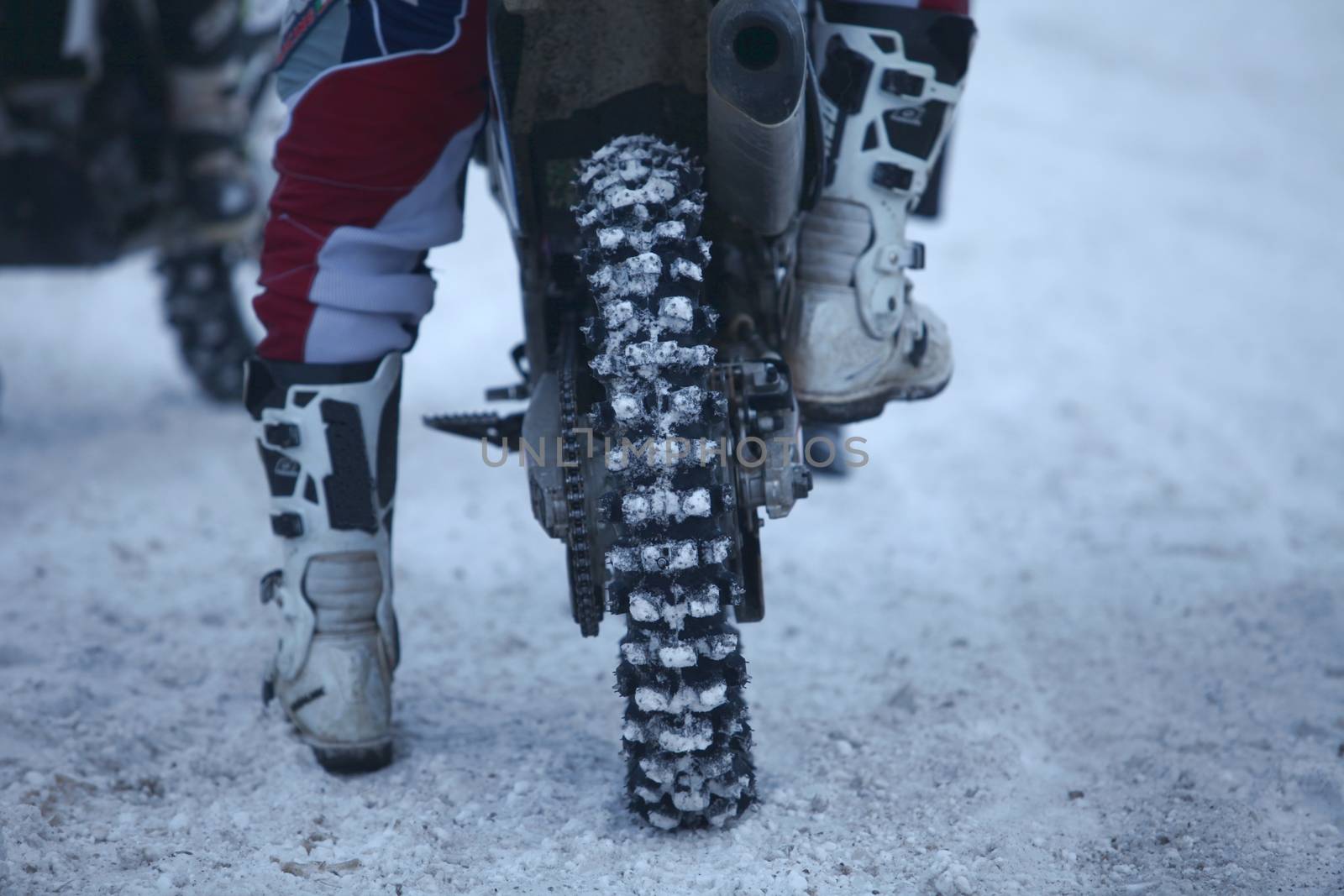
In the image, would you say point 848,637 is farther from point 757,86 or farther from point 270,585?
point 757,86

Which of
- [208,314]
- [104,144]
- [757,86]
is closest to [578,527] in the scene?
[757,86]

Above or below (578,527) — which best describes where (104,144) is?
below

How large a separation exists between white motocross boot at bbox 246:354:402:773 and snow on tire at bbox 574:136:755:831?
54 centimetres

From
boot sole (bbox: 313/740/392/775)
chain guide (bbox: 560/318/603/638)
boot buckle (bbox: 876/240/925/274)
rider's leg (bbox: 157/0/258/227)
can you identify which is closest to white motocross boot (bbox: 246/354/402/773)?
boot sole (bbox: 313/740/392/775)

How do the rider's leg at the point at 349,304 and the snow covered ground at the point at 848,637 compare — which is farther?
the rider's leg at the point at 349,304

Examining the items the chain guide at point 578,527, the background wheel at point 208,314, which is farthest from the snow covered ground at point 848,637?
the chain guide at point 578,527

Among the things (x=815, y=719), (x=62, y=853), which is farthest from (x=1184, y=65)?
(x=62, y=853)

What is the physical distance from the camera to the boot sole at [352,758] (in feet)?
6.78

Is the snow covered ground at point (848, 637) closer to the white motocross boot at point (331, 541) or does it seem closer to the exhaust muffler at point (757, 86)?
the white motocross boot at point (331, 541)

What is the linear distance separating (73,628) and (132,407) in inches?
89.7

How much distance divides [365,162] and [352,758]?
959mm

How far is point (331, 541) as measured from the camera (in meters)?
2.10

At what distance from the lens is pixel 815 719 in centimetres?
230

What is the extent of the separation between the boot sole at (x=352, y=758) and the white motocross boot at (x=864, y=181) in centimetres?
90
